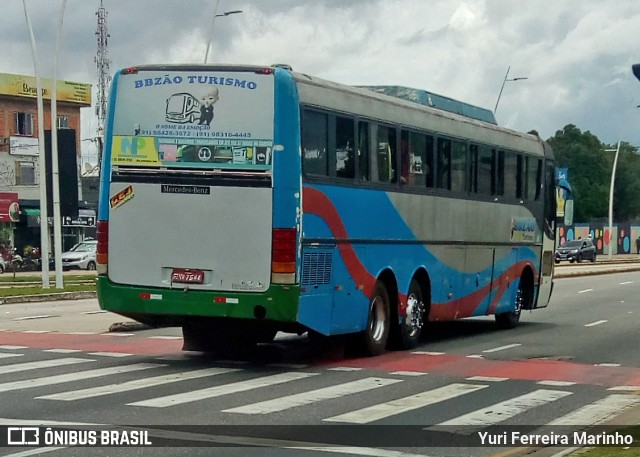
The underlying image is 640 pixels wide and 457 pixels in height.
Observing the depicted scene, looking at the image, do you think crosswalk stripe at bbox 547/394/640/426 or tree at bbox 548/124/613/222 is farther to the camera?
tree at bbox 548/124/613/222

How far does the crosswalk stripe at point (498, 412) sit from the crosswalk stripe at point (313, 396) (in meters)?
1.56

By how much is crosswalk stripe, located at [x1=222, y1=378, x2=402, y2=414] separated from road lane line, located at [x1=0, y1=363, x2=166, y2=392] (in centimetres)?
254

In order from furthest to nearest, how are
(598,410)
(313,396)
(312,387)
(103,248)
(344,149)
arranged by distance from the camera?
1. (344,149)
2. (103,248)
3. (312,387)
4. (313,396)
5. (598,410)

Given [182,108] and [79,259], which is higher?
[182,108]

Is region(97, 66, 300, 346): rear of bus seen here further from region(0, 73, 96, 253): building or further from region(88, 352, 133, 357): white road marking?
region(0, 73, 96, 253): building

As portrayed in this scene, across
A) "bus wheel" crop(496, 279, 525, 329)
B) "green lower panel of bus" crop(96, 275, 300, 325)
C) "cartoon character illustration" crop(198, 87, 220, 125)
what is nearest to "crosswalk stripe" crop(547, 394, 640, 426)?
"green lower panel of bus" crop(96, 275, 300, 325)

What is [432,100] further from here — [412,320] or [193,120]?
[193,120]

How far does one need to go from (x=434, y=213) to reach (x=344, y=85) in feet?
10.6

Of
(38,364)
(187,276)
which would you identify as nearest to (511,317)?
(187,276)

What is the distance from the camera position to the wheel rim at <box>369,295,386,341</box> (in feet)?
55.0

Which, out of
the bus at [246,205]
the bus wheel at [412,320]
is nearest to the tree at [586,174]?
the bus wheel at [412,320]

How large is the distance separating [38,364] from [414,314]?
18.6ft

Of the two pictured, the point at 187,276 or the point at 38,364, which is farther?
the point at 38,364

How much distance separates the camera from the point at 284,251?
46.6 ft
